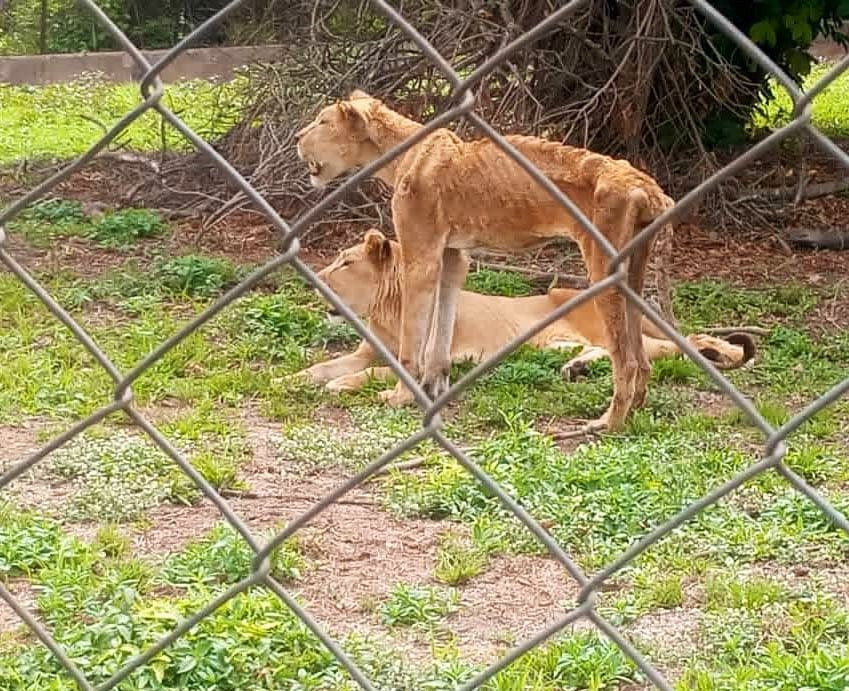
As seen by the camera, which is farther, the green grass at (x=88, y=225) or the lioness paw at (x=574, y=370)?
the green grass at (x=88, y=225)

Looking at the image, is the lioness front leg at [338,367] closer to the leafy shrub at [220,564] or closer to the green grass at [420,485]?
the green grass at [420,485]

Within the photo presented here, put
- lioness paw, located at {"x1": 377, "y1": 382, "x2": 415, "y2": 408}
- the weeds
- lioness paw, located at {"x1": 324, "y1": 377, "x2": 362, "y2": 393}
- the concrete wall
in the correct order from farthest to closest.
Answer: the concrete wall → lioness paw, located at {"x1": 324, "y1": 377, "x2": 362, "y2": 393} → lioness paw, located at {"x1": 377, "y1": 382, "x2": 415, "y2": 408} → the weeds

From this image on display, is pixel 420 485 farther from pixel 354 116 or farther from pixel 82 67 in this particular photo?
pixel 82 67

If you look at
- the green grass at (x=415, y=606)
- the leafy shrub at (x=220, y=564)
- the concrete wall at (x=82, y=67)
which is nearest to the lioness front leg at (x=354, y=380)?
the leafy shrub at (x=220, y=564)

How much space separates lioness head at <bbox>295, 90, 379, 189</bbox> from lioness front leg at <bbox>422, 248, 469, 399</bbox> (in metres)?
0.70

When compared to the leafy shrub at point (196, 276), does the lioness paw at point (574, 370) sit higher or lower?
lower

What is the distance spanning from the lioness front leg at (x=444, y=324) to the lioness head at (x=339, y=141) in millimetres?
703

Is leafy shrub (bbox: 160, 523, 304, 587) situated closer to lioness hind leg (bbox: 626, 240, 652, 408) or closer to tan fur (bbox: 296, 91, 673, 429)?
tan fur (bbox: 296, 91, 673, 429)

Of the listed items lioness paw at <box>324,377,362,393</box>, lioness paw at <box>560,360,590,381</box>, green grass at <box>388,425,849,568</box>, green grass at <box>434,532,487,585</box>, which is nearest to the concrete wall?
lioness paw at <box>324,377,362,393</box>

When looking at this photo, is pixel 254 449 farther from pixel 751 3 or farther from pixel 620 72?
pixel 751 3

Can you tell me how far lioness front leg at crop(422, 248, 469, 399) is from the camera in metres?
6.21

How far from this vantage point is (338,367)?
246 inches

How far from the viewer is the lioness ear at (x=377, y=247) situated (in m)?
6.63

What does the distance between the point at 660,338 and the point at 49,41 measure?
12.6 meters
